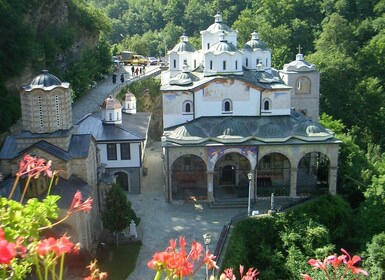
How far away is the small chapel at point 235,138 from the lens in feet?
81.3

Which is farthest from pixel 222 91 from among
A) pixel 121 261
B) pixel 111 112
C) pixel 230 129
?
pixel 121 261

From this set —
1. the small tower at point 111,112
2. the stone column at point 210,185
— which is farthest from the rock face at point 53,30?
the stone column at point 210,185

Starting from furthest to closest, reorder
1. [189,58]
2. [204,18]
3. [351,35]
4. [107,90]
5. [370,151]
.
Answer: [204,18] → [351,35] → [107,90] → [189,58] → [370,151]

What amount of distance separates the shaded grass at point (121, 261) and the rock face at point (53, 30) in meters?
12.2

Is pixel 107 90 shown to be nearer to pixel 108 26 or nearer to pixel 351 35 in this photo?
pixel 108 26

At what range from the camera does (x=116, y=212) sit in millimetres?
19359

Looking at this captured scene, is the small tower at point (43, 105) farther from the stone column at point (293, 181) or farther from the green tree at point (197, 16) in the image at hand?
the green tree at point (197, 16)

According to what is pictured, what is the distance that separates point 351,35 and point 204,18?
29.0 meters

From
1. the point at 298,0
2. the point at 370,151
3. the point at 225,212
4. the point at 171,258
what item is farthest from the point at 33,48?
the point at 298,0

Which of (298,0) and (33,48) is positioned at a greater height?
(298,0)

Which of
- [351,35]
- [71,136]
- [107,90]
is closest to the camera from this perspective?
[71,136]

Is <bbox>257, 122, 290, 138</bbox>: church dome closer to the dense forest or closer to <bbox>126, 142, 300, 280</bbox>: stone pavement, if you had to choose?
<bbox>126, 142, 300, 280</bbox>: stone pavement

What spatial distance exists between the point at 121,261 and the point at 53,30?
21.9 metres

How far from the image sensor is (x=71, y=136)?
20109mm
